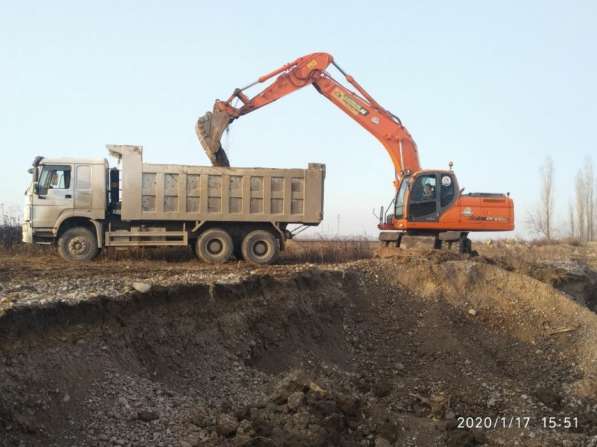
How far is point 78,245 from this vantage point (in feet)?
47.0

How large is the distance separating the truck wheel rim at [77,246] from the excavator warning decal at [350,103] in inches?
316

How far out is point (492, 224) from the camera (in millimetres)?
15734

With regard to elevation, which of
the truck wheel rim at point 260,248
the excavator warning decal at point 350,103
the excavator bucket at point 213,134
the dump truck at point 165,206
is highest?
the excavator warning decal at point 350,103

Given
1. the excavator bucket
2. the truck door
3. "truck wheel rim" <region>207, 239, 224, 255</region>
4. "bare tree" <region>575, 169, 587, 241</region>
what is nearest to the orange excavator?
the excavator bucket

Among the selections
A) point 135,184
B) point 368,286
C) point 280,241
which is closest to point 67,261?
point 135,184

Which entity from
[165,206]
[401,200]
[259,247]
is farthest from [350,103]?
[165,206]

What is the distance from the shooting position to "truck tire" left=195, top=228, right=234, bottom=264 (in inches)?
582

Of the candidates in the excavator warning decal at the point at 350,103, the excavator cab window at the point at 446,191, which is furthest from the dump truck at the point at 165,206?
the excavator cab window at the point at 446,191

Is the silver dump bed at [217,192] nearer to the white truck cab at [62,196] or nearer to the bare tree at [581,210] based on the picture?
the white truck cab at [62,196]

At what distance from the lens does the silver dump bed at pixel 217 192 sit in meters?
14.4

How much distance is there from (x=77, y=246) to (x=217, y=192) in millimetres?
3628

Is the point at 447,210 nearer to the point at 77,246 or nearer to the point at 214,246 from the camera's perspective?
the point at 214,246

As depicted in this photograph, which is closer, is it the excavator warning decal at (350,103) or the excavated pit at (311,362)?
the excavated pit at (311,362)

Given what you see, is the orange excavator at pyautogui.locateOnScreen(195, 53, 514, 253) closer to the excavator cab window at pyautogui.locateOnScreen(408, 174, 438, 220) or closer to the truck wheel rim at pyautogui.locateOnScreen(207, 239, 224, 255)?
the excavator cab window at pyautogui.locateOnScreen(408, 174, 438, 220)
